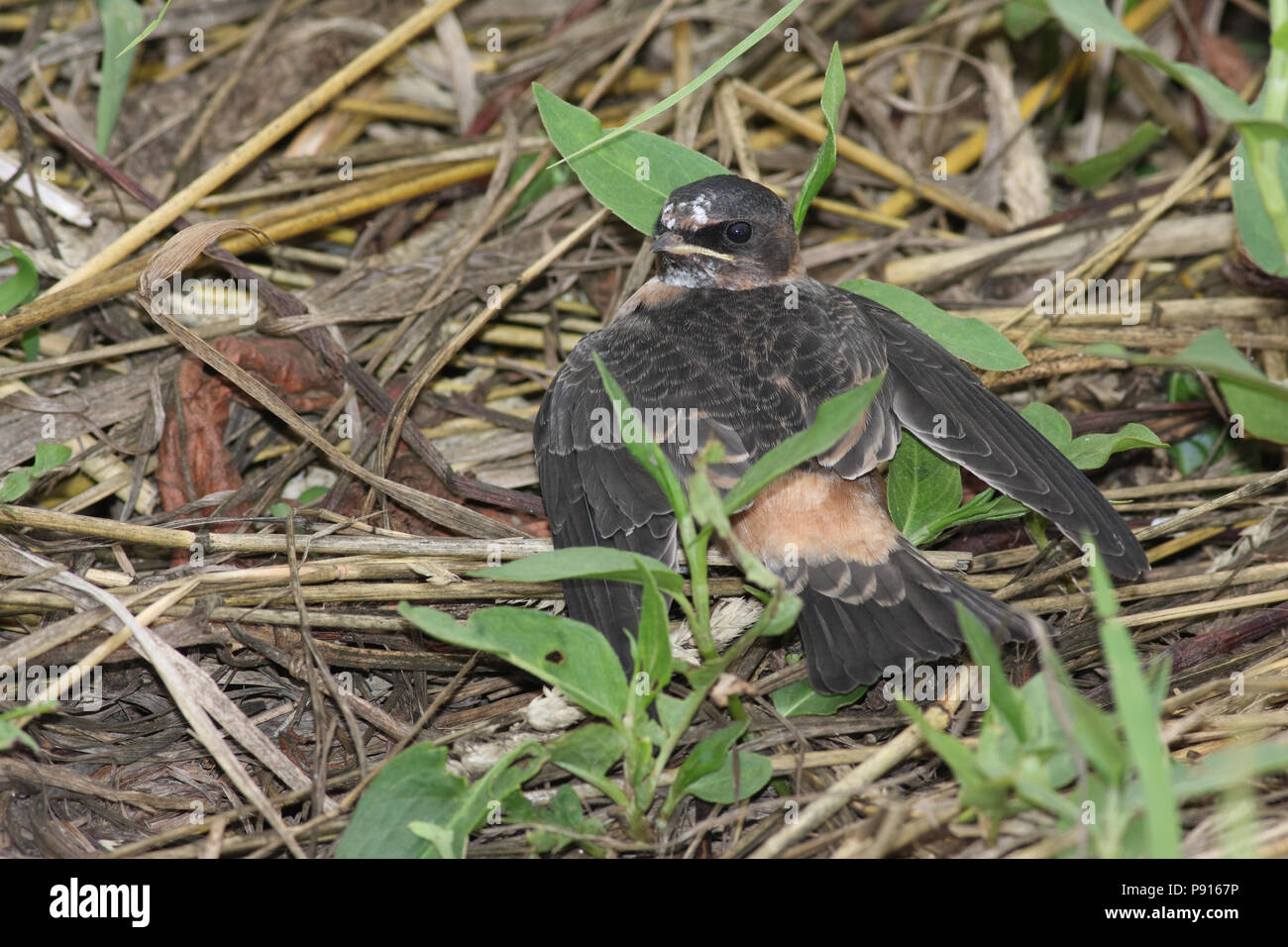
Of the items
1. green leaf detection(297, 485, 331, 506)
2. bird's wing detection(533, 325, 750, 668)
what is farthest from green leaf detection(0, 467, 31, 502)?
bird's wing detection(533, 325, 750, 668)

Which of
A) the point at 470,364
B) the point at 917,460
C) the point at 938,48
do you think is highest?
the point at 938,48

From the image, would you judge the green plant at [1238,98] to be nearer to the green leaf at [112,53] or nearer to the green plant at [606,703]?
the green plant at [606,703]

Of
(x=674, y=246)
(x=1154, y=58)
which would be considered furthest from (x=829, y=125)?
(x=1154, y=58)

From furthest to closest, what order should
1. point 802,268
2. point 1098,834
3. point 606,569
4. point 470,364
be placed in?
point 470,364 < point 802,268 < point 606,569 < point 1098,834

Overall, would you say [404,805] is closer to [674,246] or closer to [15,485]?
[15,485]

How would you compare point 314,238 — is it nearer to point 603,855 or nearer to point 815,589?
point 815,589

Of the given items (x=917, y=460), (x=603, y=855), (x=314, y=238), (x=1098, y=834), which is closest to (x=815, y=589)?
(x=917, y=460)

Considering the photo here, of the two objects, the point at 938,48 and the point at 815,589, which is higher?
the point at 938,48

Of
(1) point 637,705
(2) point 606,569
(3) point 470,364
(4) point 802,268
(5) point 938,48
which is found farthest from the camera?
(5) point 938,48
